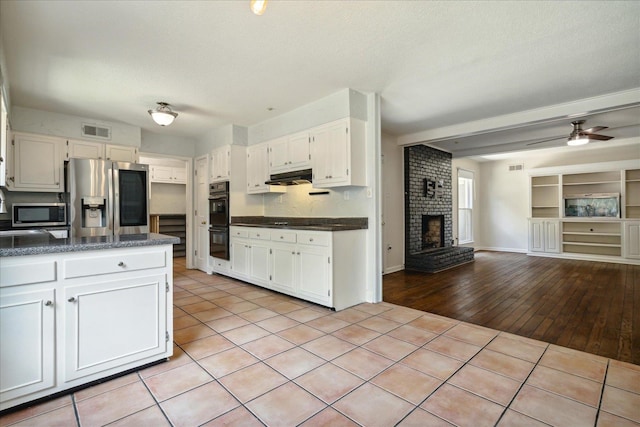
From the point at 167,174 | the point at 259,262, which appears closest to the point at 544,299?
the point at 259,262

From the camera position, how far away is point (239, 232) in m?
4.67

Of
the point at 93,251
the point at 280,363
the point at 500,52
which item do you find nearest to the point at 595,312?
the point at 500,52

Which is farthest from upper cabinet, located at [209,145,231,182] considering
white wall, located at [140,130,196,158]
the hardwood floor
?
the hardwood floor

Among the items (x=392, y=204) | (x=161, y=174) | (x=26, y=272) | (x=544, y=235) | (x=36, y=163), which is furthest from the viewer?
(x=544, y=235)

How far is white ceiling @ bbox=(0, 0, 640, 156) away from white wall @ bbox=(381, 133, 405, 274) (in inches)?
53.7

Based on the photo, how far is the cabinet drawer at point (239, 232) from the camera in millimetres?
4539

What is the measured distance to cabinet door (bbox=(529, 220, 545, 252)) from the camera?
747cm

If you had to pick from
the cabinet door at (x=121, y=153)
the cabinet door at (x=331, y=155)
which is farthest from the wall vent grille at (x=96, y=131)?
the cabinet door at (x=331, y=155)

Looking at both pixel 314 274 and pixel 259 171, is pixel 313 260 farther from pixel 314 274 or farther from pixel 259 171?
pixel 259 171

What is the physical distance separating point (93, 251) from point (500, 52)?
3606 millimetres

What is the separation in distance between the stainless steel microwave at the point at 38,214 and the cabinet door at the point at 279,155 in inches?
115

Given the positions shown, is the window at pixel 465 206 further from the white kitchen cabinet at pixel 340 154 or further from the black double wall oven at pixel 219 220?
the black double wall oven at pixel 219 220

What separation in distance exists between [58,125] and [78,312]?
12.8ft

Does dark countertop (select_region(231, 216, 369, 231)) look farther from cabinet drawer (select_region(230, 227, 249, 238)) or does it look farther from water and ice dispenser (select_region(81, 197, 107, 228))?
water and ice dispenser (select_region(81, 197, 107, 228))
